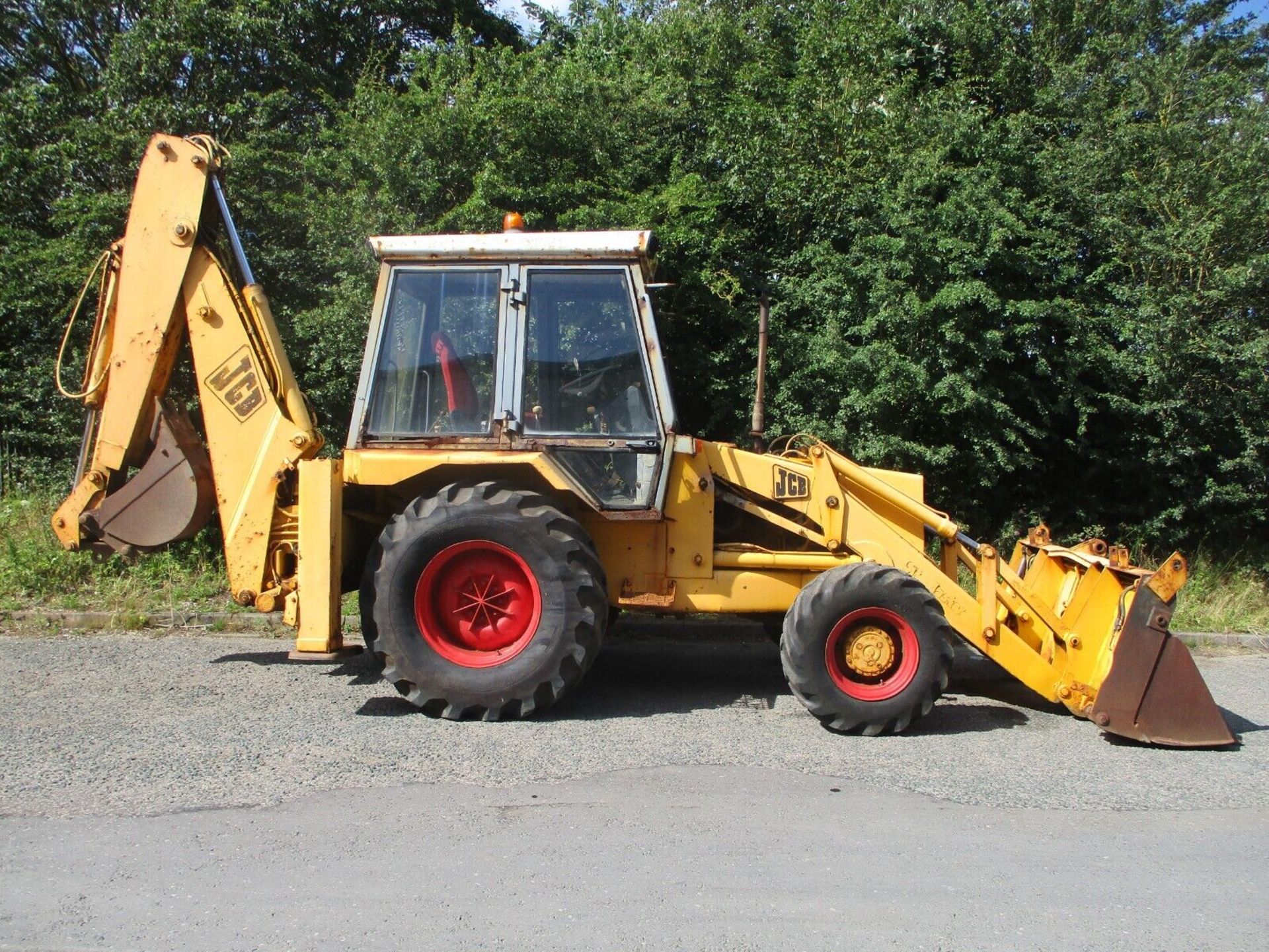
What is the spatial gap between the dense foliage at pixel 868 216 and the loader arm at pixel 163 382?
2732 mm

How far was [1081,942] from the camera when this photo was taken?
3.57 metres

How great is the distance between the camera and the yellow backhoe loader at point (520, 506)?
598 cm

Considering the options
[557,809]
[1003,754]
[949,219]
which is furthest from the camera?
[949,219]

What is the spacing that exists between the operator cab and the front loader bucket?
2.70 m

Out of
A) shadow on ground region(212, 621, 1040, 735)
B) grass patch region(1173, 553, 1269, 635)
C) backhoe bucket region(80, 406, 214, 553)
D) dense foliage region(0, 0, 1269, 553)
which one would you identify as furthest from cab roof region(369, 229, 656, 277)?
grass patch region(1173, 553, 1269, 635)

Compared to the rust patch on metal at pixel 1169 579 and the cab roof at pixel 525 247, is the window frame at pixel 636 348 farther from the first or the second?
the rust patch on metal at pixel 1169 579

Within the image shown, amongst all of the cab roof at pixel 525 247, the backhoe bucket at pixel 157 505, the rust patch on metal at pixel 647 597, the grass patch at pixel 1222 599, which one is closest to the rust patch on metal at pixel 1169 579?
the rust patch on metal at pixel 647 597

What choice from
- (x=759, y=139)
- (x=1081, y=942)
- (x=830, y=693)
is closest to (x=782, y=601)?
(x=830, y=693)

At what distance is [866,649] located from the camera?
6.04 metres

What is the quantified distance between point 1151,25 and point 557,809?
11.4m

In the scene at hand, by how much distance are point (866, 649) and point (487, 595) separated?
220cm

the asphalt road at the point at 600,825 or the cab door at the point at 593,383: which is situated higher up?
the cab door at the point at 593,383

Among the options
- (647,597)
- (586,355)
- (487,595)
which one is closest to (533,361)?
(586,355)

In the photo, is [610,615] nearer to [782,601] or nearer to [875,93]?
[782,601]
